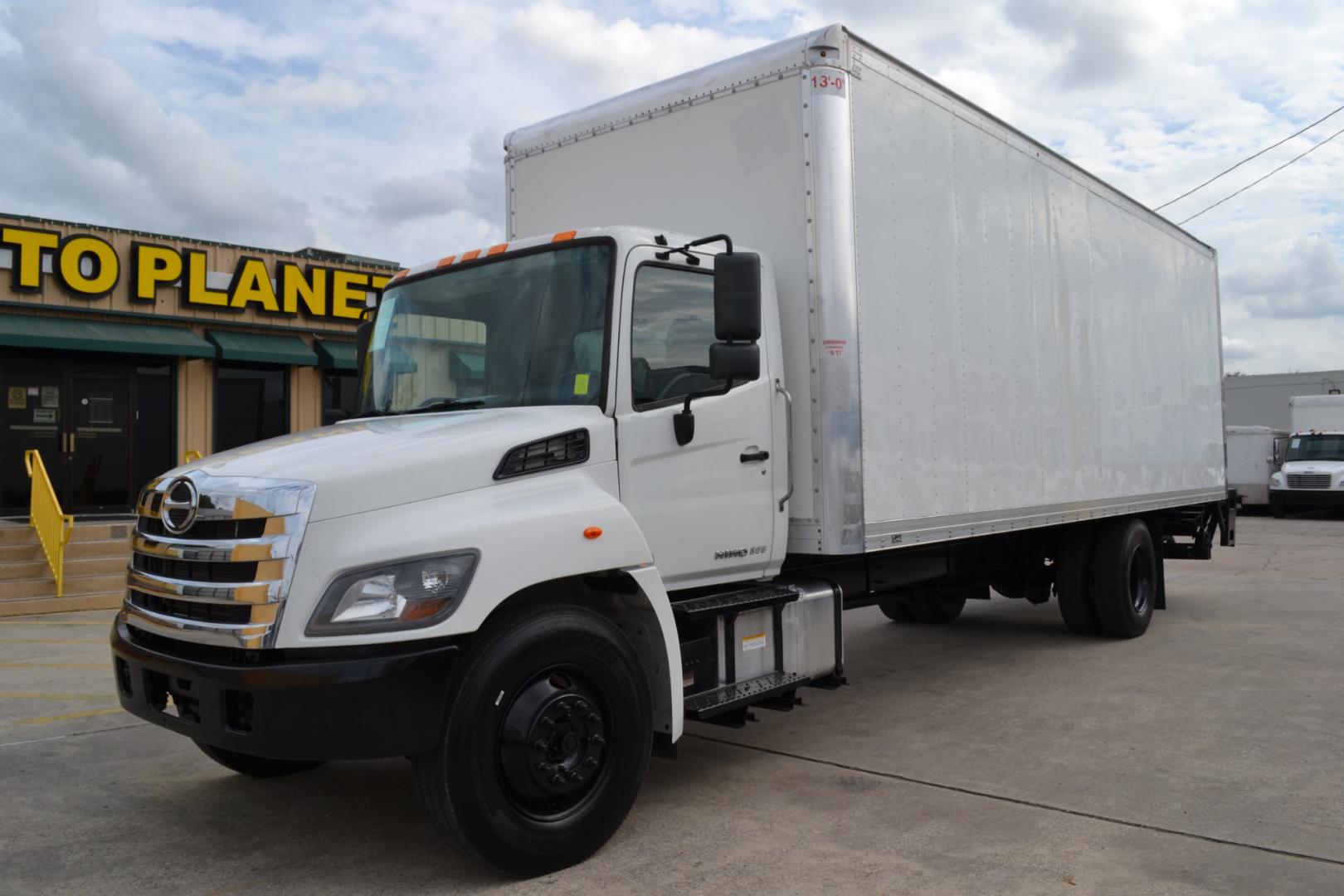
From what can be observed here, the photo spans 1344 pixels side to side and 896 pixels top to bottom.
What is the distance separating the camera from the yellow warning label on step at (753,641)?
5.12m

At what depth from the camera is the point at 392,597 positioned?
12.0 ft

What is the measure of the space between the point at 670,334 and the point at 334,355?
594 inches

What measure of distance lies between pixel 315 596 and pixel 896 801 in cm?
293

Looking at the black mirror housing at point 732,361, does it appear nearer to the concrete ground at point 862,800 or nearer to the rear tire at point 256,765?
the concrete ground at point 862,800

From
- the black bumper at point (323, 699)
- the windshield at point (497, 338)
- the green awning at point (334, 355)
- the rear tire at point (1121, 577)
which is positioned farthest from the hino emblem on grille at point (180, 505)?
the green awning at point (334, 355)

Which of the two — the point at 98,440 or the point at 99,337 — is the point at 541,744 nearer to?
the point at 99,337

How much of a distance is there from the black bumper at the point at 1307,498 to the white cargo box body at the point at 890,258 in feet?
72.9

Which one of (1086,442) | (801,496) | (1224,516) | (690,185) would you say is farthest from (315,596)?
(1224,516)

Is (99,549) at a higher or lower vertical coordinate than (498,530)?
lower

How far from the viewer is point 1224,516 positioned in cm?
1147

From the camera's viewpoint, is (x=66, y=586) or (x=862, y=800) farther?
(x=66, y=586)

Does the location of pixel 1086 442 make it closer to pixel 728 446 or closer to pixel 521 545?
pixel 728 446

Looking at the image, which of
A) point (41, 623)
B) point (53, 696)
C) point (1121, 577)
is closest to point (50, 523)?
point (41, 623)

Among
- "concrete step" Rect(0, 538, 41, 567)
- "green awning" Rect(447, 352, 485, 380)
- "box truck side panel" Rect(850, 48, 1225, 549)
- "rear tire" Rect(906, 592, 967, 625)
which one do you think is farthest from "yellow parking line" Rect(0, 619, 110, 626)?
"box truck side panel" Rect(850, 48, 1225, 549)
